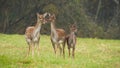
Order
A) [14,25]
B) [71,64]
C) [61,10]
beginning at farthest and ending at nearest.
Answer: [14,25]
[61,10]
[71,64]

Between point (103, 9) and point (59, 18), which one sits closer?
point (59, 18)

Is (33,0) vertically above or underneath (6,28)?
above

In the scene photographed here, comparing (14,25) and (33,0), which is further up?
(33,0)

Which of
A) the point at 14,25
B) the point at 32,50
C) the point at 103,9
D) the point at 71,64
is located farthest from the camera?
the point at 103,9

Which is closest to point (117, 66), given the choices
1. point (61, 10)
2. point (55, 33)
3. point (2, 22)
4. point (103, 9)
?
point (55, 33)

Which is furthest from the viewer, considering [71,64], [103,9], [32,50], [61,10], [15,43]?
Answer: [103,9]

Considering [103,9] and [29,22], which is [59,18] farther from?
[103,9]

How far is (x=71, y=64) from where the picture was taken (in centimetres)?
1236

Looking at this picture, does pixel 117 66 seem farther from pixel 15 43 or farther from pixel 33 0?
pixel 33 0

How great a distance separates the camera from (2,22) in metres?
35.2

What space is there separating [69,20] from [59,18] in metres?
0.87

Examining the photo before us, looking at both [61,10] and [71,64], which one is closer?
[71,64]

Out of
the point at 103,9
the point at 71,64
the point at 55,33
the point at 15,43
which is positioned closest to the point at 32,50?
the point at 55,33

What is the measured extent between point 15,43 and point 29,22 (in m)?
13.4
